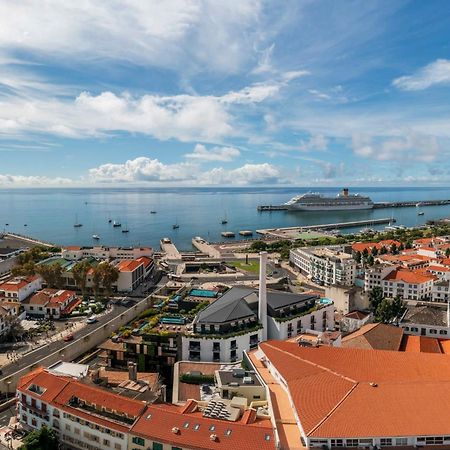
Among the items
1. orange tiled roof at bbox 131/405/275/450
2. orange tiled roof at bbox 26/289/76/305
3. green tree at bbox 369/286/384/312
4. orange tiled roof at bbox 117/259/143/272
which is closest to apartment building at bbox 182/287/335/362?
green tree at bbox 369/286/384/312

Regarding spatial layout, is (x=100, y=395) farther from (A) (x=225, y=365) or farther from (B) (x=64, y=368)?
(A) (x=225, y=365)

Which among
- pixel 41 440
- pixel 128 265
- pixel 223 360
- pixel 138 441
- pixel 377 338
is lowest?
pixel 41 440

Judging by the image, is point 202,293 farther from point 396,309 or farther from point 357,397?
point 357,397

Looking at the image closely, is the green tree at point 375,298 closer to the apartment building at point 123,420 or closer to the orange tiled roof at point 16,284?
the apartment building at point 123,420

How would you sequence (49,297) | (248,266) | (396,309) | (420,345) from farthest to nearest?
(248,266) → (49,297) → (396,309) → (420,345)

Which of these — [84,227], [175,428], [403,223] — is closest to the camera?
[175,428]

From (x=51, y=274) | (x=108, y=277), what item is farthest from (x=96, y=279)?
(x=51, y=274)

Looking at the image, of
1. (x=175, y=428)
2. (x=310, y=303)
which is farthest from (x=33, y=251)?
(x=175, y=428)

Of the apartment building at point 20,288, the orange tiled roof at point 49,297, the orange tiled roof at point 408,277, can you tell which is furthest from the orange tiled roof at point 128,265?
the orange tiled roof at point 408,277
